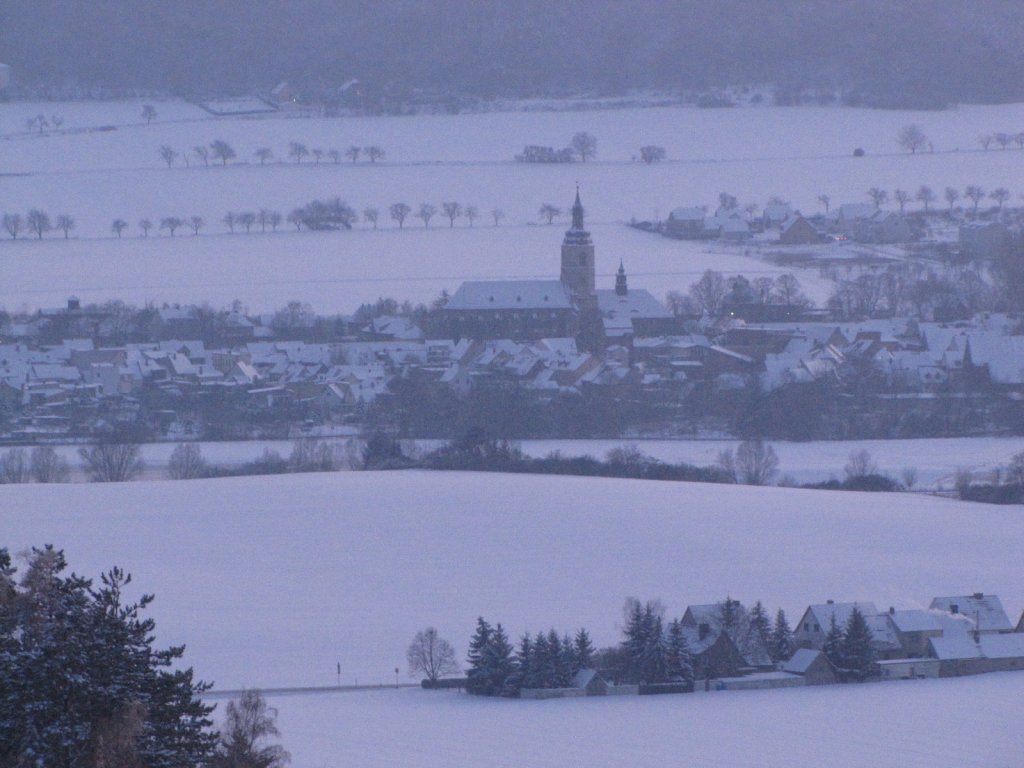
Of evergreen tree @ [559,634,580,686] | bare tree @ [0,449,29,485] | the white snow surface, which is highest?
bare tree @ [0,449,29,485]

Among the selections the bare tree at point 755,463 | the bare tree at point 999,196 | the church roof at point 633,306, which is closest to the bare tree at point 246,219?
the church roof at point 633,306

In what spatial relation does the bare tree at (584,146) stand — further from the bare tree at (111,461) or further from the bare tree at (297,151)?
the bare tree at (111,461)

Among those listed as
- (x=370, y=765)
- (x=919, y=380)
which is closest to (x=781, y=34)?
(x=919, y=380)

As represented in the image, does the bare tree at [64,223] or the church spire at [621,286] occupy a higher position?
the bare tree at [64,223]

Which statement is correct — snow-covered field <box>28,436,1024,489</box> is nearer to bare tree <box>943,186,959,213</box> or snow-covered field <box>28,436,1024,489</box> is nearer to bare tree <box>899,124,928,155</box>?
bare tree <box>943,186,959,213</box>

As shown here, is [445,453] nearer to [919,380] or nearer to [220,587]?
[220,587]

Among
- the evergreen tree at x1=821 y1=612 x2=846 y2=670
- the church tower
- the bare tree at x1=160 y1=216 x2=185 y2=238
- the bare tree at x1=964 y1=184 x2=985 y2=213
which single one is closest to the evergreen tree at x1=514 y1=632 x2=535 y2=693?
the evergreen tree at x1=821 y1=612 x2=846 y2=670
